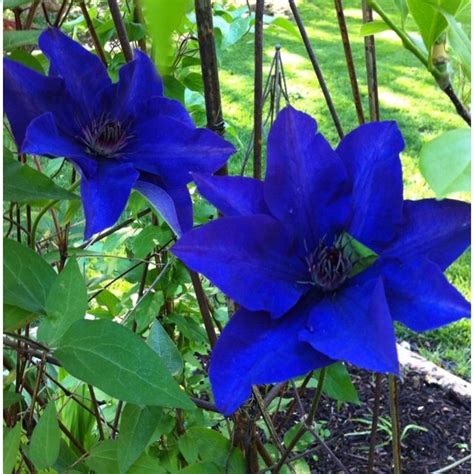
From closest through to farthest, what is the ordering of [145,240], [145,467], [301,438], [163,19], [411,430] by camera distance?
[163,19] < [145,467] < [145,240] < [301,438] < [411,430]

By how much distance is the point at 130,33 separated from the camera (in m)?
0.81

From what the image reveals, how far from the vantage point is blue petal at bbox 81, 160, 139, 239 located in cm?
45

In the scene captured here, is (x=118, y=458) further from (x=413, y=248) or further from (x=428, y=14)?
(x=428, y=14)

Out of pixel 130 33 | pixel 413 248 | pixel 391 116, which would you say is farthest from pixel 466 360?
pixel 413 248

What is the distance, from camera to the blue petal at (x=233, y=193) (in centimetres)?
45

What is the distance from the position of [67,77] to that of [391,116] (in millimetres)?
3024

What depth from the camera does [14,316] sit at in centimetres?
53

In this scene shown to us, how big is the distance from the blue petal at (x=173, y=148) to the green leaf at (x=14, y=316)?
5.4 inches

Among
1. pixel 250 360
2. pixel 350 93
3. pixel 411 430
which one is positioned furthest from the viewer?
pixel 350 93

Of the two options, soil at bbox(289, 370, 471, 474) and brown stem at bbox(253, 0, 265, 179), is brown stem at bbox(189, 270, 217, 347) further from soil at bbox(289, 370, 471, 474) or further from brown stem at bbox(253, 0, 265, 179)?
soil at bbox(289, 370, 471, 474)

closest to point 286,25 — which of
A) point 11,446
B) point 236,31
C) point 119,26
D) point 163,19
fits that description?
point 236,31

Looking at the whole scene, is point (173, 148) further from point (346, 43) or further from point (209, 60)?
point (346, 43)

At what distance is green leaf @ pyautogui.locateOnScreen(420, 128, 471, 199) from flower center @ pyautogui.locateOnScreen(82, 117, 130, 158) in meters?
0.26

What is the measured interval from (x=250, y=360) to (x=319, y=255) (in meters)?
0.11
